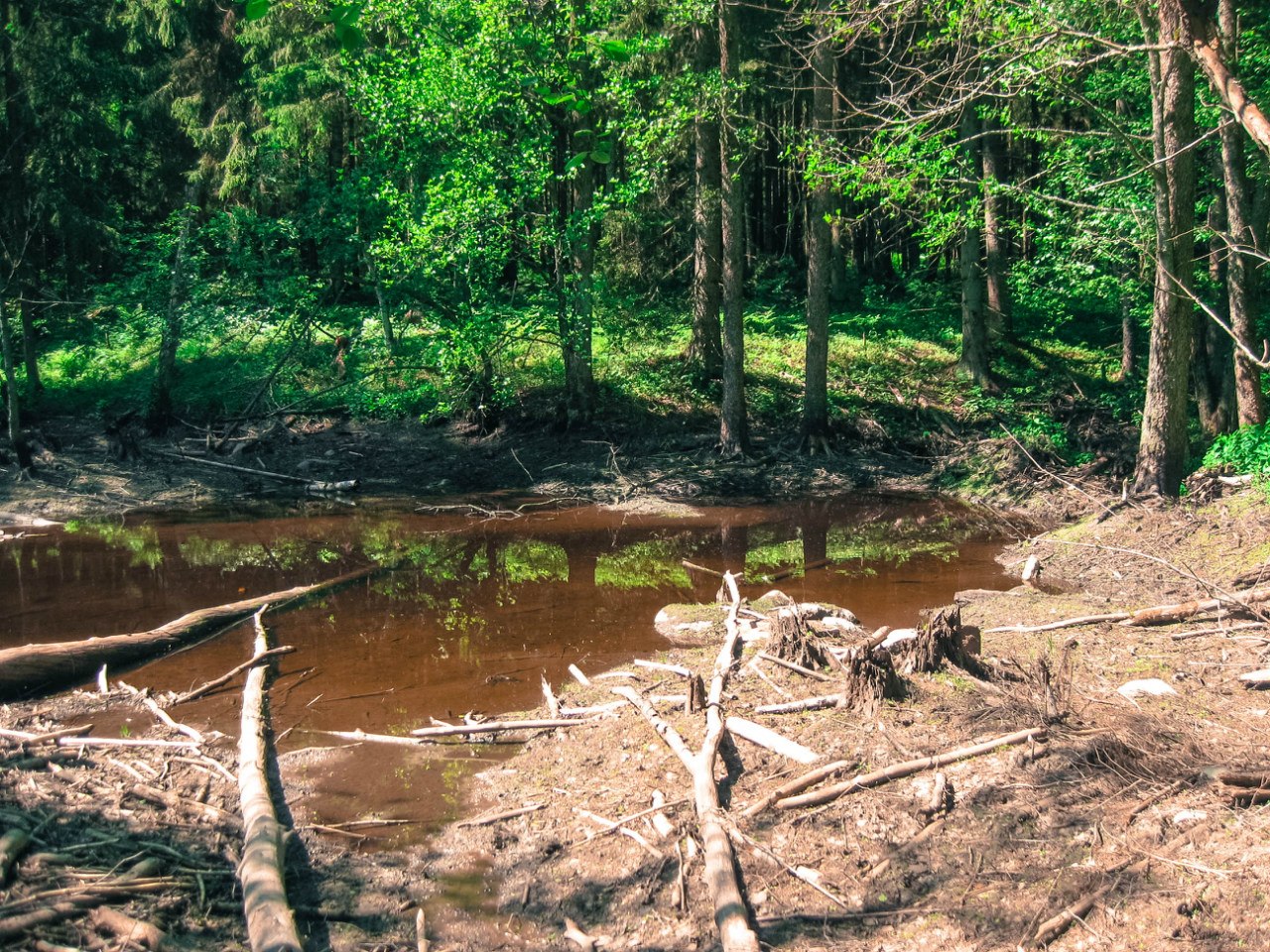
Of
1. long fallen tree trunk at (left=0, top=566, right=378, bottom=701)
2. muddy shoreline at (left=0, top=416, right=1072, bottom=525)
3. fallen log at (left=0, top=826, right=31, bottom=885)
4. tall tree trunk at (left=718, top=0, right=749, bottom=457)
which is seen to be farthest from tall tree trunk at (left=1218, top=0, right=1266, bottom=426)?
fallen log at (left=0, top=826, right=31, bottom=885)

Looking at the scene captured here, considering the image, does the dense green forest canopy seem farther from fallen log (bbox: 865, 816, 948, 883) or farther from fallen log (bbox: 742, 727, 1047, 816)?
fallen log (bbox: 865, 816, 948, 883)

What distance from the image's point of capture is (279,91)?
2350 cm

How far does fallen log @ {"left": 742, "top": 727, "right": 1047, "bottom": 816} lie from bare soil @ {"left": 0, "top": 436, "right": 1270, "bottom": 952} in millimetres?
58

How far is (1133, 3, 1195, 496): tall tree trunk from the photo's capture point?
1194 centimetres

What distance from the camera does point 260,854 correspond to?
545 cm

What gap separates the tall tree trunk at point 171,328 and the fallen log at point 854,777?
19164 mm

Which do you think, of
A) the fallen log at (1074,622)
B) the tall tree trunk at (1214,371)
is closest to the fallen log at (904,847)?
the fallen log at (1074,622)

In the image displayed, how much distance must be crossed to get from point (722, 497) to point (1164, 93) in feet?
30.0

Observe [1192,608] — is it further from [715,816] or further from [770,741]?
[715,816]

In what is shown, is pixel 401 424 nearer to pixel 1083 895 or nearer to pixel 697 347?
pixel 697 347

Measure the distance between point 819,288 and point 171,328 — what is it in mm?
13633

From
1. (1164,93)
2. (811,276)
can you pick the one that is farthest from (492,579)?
(1164,93)

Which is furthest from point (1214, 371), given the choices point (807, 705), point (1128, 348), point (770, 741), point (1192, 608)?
point (770, 741)

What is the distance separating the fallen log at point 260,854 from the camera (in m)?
4.72
